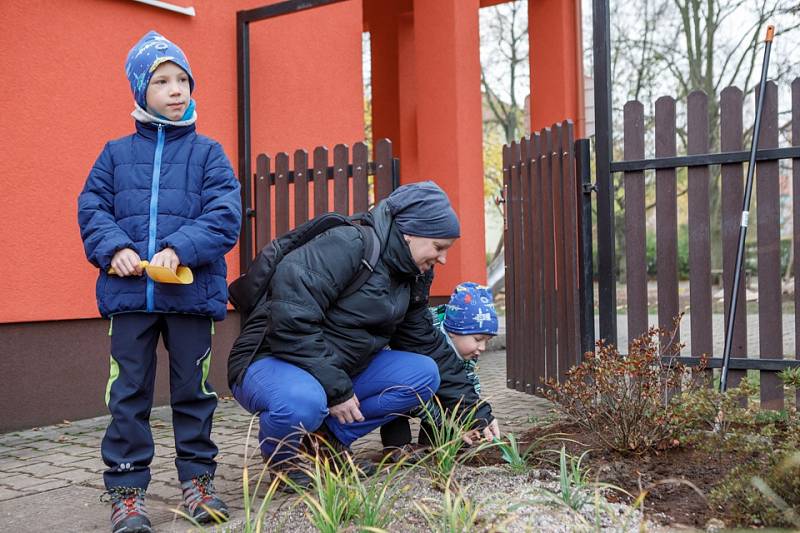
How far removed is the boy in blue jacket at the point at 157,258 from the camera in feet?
10.2

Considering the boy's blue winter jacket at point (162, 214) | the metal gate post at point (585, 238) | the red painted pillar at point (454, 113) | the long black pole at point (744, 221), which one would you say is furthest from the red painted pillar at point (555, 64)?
the boy's blue winter jacket at point (162, 214)

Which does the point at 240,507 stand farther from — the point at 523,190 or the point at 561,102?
the point at 561,102

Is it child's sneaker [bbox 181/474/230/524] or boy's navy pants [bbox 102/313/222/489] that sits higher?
boy's navy pants [bbox 102/313/222/489]

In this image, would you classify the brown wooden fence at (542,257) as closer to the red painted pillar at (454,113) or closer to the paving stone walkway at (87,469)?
the paving stone walkway at (87,469)

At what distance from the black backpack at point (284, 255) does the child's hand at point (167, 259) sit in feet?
1.24

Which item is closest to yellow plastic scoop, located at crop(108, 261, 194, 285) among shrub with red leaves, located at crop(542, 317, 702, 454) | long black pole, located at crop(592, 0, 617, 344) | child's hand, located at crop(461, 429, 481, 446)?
child's hand, located at crop(461, 429, 481, 446)

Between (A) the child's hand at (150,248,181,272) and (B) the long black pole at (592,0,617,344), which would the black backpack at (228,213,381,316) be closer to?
(A) the child's hand at (150,248,181,272)

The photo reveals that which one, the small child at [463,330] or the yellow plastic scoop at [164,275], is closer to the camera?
the yellow plastic scoop at [164,275]

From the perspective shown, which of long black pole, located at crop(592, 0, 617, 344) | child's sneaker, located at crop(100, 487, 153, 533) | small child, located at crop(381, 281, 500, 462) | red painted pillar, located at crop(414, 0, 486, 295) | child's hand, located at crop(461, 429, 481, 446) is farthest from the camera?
red painted pillar, located at crop(414, 0, 486, 295)

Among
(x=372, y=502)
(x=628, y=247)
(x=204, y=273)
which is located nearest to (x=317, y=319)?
(x=204, y=273)

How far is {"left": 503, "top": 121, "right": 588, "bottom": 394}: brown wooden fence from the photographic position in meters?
5.11

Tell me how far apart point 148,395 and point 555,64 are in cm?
827

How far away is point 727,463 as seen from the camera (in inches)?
135

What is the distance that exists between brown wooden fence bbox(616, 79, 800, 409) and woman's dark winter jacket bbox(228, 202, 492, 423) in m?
1.77
